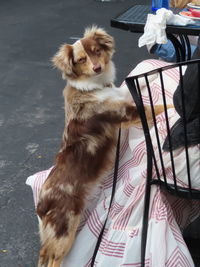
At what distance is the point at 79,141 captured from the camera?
7.63 feet

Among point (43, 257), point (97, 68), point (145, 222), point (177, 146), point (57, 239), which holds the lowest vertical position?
point (43, 257)

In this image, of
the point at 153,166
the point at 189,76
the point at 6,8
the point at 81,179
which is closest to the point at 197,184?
the point at 153,166

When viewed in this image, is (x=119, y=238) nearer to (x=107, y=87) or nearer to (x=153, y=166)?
(x=153, y=166)

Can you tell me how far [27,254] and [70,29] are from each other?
523cm

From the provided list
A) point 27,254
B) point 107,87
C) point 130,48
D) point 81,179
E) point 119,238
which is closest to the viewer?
point 119,238

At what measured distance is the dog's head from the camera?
2359mm

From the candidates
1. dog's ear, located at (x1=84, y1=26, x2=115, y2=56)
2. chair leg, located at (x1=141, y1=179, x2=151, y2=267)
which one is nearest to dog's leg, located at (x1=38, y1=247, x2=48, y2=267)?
chair leg, located at (x1=141, y1=179, x2=151, y2=267)

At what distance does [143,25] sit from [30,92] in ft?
8.49

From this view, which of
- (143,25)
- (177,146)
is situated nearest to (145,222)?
(177,146)

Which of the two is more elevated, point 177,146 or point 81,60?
point 81,60

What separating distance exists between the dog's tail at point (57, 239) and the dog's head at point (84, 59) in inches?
29.1

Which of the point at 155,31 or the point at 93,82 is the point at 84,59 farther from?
the point at 155,31

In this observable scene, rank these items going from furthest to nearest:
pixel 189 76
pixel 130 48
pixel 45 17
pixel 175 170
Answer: pixel 45 17, pixel 130 48, pixel 175 170, pixel 189 76

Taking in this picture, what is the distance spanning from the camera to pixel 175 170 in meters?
1.92
